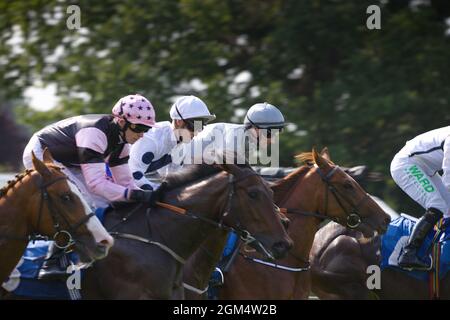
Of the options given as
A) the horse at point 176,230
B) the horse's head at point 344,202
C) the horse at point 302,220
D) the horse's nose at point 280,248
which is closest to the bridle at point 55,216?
the horse at point 176,230

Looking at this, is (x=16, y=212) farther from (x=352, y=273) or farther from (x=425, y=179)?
(x=425, y=179)

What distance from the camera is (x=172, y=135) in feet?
24.8

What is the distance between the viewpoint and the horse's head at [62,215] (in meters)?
5.77

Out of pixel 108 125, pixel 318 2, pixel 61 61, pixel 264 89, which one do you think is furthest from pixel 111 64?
pixel 108 125

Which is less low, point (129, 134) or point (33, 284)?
point (129, 134)

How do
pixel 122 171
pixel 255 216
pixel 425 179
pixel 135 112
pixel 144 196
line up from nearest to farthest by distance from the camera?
1. pixel 255 216
2. pixel 144 196
3. pixel 135 112
4. pixel 122 171
5. pixel 425 179

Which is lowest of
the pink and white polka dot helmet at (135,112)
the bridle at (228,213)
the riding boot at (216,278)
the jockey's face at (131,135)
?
the riding boot at (216,278)

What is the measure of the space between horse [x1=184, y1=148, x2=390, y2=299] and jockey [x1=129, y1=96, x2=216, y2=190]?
2.77 ft

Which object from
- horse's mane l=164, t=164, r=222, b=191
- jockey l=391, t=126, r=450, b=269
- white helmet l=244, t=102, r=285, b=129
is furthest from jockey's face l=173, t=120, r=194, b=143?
jockey l=391, t=126, r=450, b=269

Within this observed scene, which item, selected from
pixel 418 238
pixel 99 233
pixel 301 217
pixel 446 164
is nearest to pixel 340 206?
pixel 301 217

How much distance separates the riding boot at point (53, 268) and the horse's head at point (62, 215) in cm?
45

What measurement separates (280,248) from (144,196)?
100 cm

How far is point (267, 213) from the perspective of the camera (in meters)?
6.20

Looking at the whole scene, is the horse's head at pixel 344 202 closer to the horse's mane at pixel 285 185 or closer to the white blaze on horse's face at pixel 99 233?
the horse's mane at pixel 285 185
